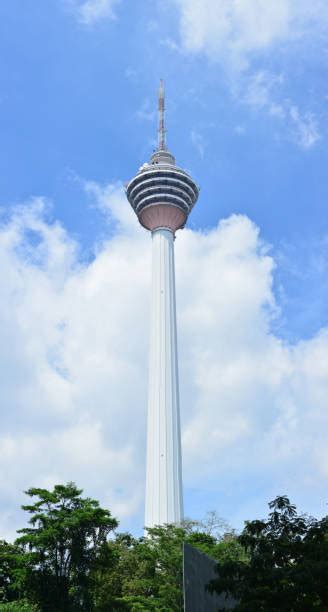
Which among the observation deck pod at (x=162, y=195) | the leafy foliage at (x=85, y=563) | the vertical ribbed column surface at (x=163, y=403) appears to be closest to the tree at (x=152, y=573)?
the leafy foliage at (x=85, y=563)

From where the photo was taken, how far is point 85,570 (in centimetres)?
4009

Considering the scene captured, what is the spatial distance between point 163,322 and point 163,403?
36.3 feet

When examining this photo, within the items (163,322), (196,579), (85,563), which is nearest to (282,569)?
(196,579)

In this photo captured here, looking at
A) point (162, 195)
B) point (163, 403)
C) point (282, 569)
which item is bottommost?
point (282, 569)

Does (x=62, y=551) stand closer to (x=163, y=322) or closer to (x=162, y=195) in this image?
(x=163, y=322)

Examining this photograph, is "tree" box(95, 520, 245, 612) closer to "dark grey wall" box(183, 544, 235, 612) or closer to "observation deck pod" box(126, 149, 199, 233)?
"dark grey wall" box(183, 544, 235, 612)

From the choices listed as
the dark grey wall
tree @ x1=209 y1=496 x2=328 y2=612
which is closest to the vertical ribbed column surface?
the dark grey wall

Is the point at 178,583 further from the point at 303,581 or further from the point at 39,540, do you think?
the point at 303,581

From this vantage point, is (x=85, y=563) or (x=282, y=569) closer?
(x=282, y=569)

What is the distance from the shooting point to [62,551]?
39875mm

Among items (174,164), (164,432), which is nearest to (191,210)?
(174,164)

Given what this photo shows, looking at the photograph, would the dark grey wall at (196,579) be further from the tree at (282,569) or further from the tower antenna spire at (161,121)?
the tower antenna spire at (161,121)

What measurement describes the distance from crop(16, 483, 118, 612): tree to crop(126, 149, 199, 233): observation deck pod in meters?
56.4

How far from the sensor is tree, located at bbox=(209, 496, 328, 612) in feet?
66.6
